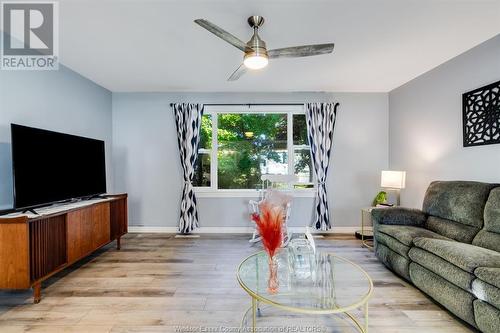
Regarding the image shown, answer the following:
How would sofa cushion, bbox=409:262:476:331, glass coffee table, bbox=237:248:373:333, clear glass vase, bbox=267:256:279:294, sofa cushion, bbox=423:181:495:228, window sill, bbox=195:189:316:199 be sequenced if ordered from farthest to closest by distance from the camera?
1. window sill, bbox=195:189:316:199
2. sofa cushion, bbox=423:181:495:228
3. sofa cushion, bbox=409:262:476:331
4. clear glass vase, bbox=267:256:279:294
5. glass coffee table, bbox=237:248:373:333

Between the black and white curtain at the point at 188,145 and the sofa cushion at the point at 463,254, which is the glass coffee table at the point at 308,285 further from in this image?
the black and white curtain at the point at 188,145

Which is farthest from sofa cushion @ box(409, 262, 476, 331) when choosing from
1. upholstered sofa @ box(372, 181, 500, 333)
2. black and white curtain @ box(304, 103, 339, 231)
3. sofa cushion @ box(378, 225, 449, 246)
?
black and white curtain @ box(304, 103, 339, 231)

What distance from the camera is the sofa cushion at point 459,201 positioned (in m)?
2.26

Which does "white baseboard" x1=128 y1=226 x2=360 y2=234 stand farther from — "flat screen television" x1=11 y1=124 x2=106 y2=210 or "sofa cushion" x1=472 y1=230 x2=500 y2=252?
"sofa cushion" x1=472 y1=230 x2=500 y2=252

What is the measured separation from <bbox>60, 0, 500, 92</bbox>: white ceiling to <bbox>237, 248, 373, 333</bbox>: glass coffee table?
2.07 metres

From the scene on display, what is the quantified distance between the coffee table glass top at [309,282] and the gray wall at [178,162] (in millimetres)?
2166

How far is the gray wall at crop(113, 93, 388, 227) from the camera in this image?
4160 millimetres

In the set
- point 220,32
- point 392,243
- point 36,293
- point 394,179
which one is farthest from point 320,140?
point 36,293

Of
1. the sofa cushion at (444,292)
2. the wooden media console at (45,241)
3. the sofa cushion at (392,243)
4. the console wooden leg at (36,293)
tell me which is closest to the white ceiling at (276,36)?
the wooden media console at (45,241)

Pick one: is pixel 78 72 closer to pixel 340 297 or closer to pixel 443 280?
pixel 340 297

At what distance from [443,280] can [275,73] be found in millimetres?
2873

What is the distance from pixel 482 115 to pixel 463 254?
62.8 inches

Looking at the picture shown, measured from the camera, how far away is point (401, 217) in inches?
112

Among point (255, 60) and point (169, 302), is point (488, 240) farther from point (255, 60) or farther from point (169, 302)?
point (169, 302)
